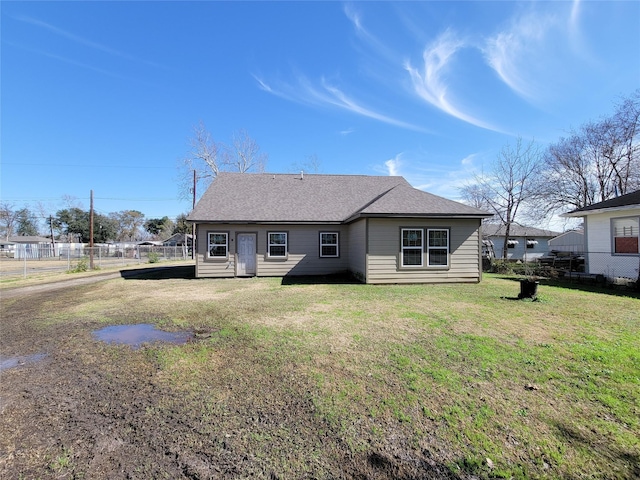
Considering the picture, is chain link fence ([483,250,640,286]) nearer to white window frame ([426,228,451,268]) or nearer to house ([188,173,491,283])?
white window frame ([426,228,451,268])

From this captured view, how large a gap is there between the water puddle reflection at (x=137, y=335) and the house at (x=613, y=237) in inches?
562

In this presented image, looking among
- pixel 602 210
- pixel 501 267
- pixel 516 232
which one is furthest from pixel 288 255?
pixel 516 232

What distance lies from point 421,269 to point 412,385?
867 centimetres

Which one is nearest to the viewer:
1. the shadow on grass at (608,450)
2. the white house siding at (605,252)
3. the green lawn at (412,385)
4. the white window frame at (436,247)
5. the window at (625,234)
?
the shadow on grass at (608,450)

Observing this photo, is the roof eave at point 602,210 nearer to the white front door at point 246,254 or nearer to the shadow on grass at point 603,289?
the shadow on grass at point 603,289

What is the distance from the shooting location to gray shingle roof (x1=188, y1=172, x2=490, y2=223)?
11641 mm

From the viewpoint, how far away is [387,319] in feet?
21.0

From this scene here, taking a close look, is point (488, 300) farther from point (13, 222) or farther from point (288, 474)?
point (13, 222)

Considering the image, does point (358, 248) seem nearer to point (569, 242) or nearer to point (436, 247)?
point (436, 247)

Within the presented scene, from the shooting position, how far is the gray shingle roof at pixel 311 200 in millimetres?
11641

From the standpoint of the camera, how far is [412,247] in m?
11.7

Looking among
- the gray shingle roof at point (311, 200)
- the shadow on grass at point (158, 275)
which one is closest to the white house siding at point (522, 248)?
the gray shingle roof at point (311, 200)

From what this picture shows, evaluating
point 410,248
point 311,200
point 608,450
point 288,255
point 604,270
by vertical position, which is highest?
point 311,200

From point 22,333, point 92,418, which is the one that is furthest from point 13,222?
point 92,418
